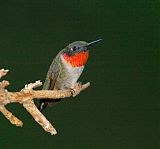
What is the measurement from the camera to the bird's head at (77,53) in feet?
4.75

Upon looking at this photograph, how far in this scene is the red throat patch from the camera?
4.83 feet

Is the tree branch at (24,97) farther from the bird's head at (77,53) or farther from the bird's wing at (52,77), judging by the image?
the bird's wing at (52,77)

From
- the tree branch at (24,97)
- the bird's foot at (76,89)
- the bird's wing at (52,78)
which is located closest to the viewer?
the tree branch at (24,97)

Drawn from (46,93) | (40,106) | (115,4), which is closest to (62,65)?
(40,106)

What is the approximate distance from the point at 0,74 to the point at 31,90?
104mm

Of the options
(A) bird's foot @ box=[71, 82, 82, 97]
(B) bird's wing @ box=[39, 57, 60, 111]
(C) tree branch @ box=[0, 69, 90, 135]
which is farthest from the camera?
(B) bird's wing @ box=[39, 57, 60, 111]

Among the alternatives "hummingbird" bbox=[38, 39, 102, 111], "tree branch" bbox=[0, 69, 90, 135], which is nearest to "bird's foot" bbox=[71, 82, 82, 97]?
"hummingbird" bbox=[38, 39, 102, 111]

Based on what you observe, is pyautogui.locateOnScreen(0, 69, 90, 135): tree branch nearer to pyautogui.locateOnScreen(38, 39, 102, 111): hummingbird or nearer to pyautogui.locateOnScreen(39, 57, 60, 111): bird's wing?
pyautogui.locateOnScreen(38, 39, 102, 111): hummingbird

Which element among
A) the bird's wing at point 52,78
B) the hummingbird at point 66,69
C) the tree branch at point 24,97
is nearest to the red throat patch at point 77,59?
the hummingbird at point 66,69

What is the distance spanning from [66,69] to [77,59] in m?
0.15

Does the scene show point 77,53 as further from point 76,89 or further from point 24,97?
point 24,97

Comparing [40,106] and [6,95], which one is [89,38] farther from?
[6,95]

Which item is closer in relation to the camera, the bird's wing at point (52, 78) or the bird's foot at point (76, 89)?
the bird's foot at point (76, 89)

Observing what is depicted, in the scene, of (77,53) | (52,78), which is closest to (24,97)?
(77,53)
